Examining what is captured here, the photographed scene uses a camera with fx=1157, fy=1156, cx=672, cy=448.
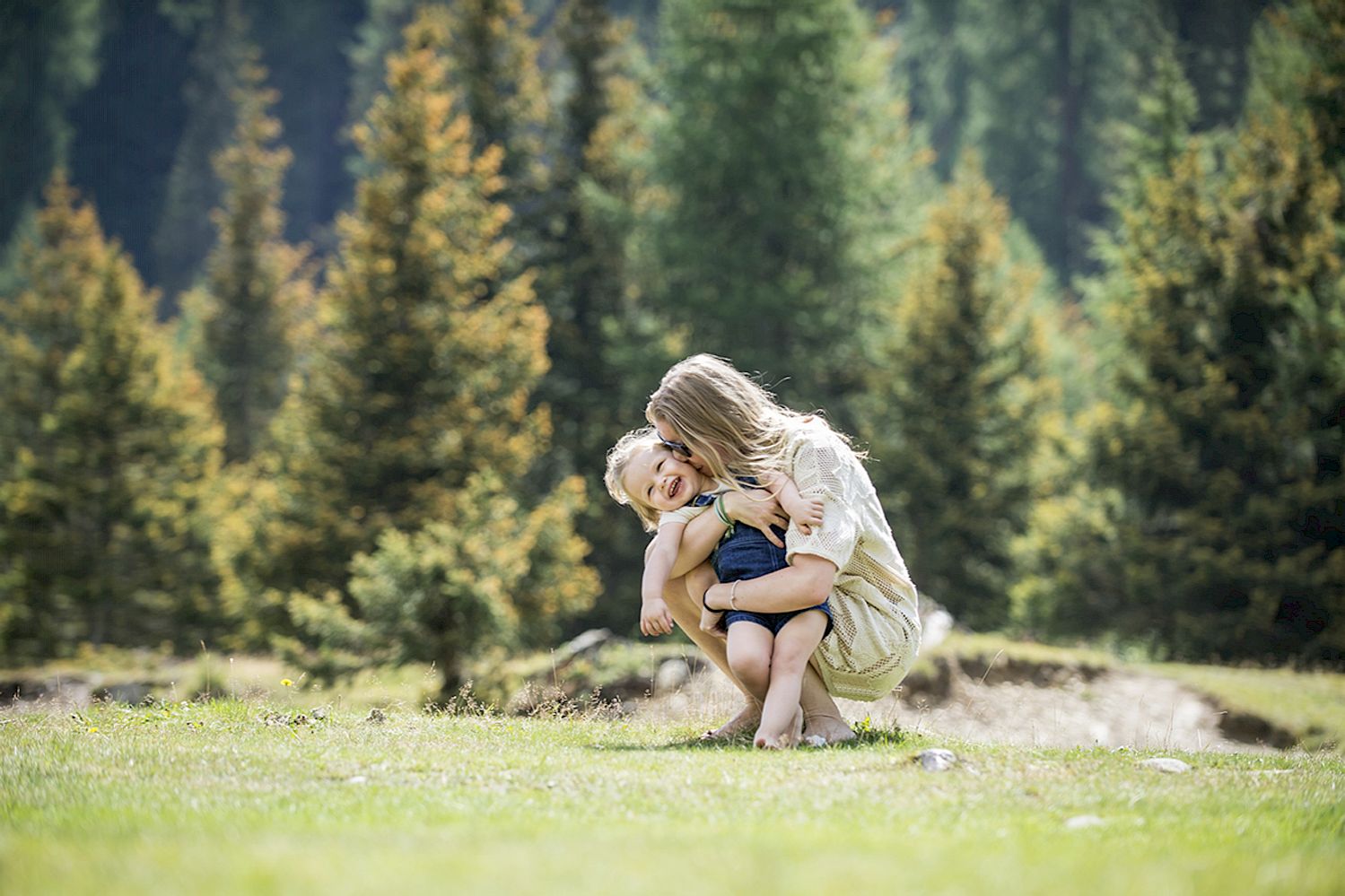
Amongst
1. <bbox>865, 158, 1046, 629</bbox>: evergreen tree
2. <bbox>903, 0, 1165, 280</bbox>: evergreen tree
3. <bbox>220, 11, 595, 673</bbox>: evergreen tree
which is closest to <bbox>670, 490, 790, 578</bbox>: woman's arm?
<bbox>220, 11, 595, 673</bbox>: evergreen tree

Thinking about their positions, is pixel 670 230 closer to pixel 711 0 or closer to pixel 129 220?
pixel 711 0

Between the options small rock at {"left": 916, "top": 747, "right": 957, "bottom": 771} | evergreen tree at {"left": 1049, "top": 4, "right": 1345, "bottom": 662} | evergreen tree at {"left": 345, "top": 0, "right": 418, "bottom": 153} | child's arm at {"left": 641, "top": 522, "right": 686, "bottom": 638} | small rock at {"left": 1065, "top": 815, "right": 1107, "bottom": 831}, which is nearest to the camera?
small rock at {"left": 1065, "top": 815, "right": 1107, "bottom": 831}

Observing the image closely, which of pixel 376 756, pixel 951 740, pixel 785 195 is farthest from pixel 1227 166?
pixel 376 756

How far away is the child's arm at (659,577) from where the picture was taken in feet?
16.3

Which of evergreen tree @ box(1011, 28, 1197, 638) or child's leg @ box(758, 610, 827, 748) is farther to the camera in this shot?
evergreen tree @ box(1011, 28, 1197, 638)

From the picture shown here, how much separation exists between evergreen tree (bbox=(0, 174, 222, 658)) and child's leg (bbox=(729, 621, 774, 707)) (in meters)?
19.6

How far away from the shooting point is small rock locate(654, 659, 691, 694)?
12.2 metres

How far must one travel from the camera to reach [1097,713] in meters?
12.7

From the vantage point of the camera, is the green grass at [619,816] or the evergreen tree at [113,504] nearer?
the green grass at [619,816]

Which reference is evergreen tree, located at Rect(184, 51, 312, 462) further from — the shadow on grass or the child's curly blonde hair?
the shadow on grass

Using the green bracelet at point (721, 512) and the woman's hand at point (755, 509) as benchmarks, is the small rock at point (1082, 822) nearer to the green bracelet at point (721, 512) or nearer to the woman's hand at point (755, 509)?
the woman's hand at point (755, 509)

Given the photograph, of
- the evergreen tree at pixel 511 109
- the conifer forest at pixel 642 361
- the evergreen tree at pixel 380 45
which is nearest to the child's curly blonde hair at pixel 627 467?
the conifer forest at pixel 642 361

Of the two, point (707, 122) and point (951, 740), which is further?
point (707, 122)

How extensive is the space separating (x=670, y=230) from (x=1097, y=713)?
1426 centimetres
